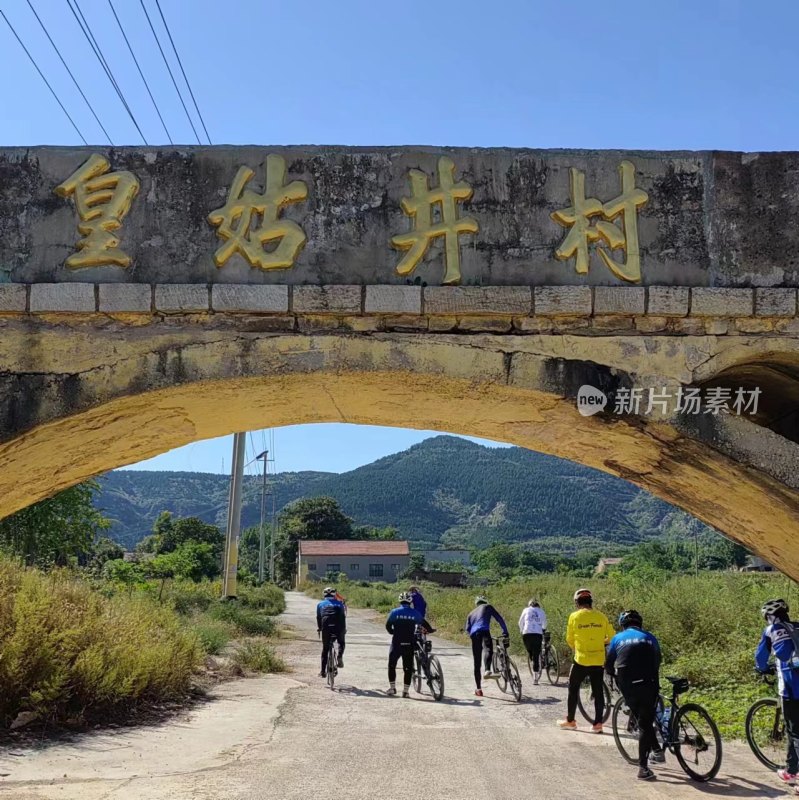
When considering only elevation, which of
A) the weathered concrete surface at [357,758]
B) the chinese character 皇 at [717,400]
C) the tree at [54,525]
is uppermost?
the chinese character 皇 at [717,400]

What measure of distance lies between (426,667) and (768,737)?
4206 millimetres

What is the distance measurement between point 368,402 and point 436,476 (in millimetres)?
169870

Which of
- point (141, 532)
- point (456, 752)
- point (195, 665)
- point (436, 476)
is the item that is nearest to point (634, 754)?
point (456, 752)

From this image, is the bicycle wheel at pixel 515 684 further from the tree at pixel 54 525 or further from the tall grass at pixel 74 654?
the tree at pixel 54 525

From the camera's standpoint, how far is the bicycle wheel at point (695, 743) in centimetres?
662

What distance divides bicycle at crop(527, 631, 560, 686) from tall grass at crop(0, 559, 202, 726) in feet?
14.9

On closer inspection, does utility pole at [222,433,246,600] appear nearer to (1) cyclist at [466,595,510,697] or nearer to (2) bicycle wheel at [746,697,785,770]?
(1) cyclist at [466,595,510,697]

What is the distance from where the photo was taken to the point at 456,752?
756 cm

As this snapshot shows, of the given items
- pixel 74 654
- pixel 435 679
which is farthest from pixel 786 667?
pixel 74 654

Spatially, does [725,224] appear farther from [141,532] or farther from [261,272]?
[141,532]

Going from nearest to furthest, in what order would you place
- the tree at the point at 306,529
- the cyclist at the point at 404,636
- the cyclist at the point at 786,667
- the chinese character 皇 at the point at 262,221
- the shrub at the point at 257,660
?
the chinese character 皇 at the point at 262,221
the cyclist at the point at 786,667
the cyclist at the point at 404,636
the shrub at the point at 257,660
the tree at the point at 306,529

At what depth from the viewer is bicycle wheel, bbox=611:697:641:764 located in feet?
23.7

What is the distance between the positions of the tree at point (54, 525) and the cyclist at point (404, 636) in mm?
6672

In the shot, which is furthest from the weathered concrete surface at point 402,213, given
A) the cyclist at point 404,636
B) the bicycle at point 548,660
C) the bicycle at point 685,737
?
the bicycle at point 548,660
